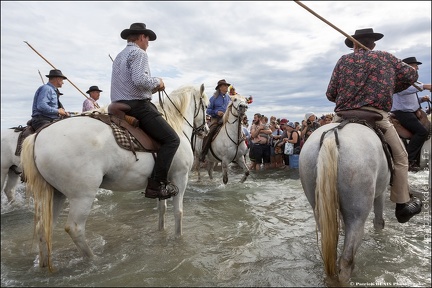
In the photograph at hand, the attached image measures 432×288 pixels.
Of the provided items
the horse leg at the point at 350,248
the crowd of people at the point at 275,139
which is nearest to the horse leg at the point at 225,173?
the crowd of people at the point at 275,139

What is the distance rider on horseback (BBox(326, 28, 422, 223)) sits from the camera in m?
3.51

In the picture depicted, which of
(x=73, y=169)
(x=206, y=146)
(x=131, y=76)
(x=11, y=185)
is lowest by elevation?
(x=11, y=185)

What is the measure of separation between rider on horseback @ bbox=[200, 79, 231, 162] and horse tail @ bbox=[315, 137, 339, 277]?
23.8 ft

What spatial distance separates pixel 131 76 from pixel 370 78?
10.2 feet

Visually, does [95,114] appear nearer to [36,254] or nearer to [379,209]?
[36,254]

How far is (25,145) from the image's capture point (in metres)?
3.48

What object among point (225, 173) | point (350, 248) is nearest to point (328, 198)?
point (350, 248)

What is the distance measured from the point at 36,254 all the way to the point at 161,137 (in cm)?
239

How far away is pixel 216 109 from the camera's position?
10.9 m

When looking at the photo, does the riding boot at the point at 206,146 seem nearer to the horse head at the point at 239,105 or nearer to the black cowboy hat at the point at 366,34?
the horse head at the point at 239,105

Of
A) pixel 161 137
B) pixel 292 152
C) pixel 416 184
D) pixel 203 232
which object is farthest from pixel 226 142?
pixel 416 184

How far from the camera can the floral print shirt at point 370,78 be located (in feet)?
11.5

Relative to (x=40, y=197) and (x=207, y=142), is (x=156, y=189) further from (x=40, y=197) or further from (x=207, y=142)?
(x=207, y=142)

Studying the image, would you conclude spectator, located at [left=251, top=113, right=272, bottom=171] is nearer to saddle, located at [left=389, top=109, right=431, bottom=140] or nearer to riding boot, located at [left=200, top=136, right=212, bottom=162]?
riding boot, located at [left=200, top=136, right=212, bottom=162]
